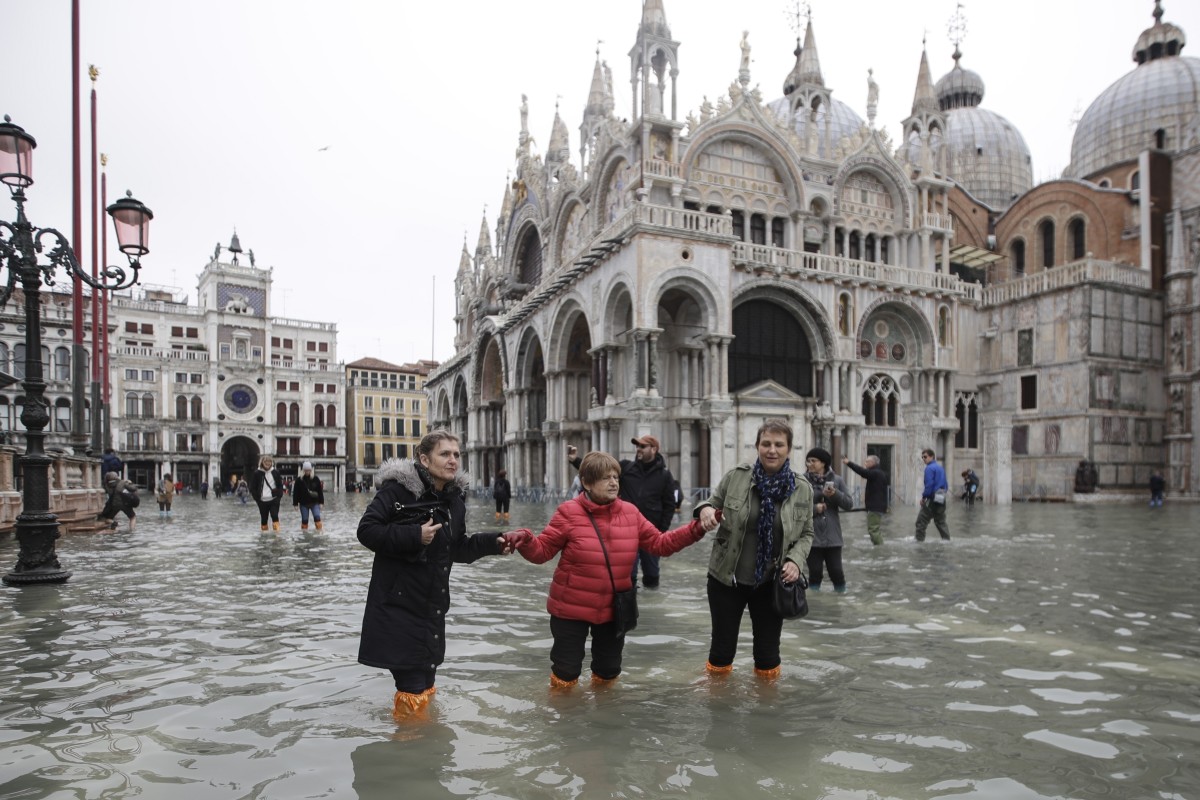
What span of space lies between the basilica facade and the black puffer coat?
20389 millimetres

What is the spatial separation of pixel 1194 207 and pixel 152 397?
6547 centimetres

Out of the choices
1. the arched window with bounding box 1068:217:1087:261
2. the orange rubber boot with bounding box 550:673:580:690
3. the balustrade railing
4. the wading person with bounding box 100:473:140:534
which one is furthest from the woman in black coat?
the arched window with bounding box 1068:217:1087:261

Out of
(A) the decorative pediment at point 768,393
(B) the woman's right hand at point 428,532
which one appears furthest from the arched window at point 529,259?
(B) the woman's right hand at point 428,532

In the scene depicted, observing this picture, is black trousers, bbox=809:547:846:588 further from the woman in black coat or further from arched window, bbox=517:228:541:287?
arched window, bbox=517:228:541:287

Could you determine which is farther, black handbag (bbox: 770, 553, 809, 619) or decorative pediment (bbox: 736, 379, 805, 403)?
decorative pediment (bbox: 736, 379, 805, 403)

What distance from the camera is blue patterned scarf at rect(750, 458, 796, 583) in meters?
4.74

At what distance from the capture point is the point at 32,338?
8938 mm

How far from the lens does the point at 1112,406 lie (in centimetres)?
3084

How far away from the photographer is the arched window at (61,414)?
5447cm

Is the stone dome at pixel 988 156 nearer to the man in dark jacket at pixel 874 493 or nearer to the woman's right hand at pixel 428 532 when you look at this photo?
the man in dark jacket at pixel 874 493

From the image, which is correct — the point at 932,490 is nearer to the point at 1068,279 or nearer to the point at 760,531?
the point at 760,531

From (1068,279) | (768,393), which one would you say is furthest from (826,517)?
(1068,279)

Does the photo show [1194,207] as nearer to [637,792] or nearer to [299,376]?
[637,792]

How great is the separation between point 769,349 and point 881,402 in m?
5.56
